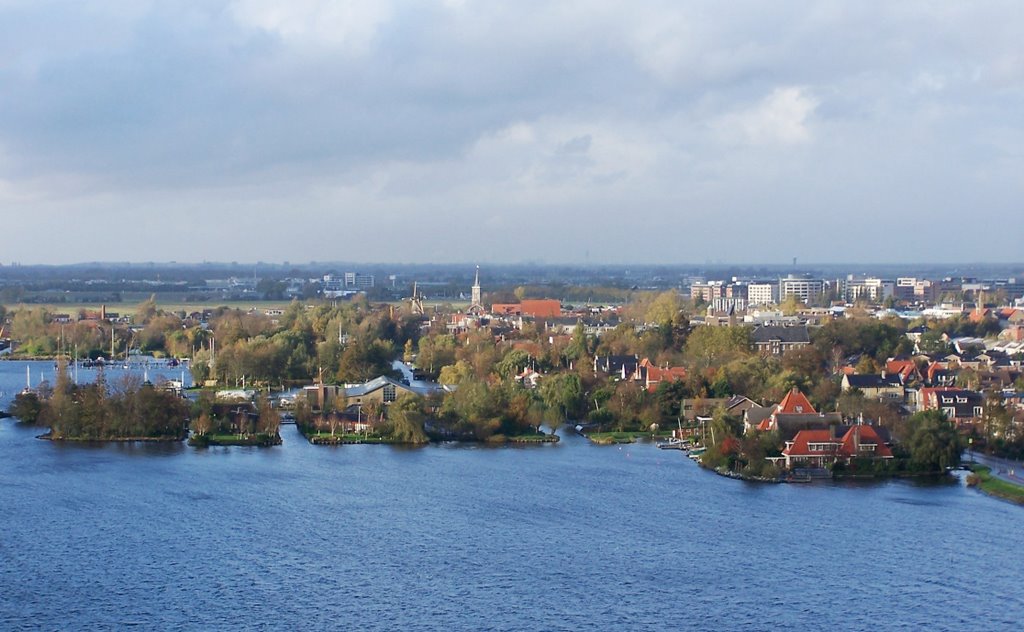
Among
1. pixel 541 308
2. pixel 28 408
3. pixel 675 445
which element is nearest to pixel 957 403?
pixel 675 445

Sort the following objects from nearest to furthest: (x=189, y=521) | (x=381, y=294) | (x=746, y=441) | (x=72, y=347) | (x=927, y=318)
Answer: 1. (x=189, y=521)
2. (x=746, y=441)
3. (x=72, y=347)
4. (x=927, y=318)
5. (x=381, y=294)

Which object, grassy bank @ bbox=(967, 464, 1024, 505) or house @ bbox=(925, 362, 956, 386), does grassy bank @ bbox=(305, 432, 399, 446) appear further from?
house @ bbox=(925, 362, 956, 386)

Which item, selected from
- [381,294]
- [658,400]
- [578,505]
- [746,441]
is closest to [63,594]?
[578,505]

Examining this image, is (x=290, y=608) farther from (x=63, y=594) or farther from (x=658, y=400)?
(x=658, y=400)

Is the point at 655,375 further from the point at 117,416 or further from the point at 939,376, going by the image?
the point at 117,416

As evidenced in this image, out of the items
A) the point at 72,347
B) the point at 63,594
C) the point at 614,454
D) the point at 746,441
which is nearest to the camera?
the point at 63,594

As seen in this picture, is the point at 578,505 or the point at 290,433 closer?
the point at 578,505
